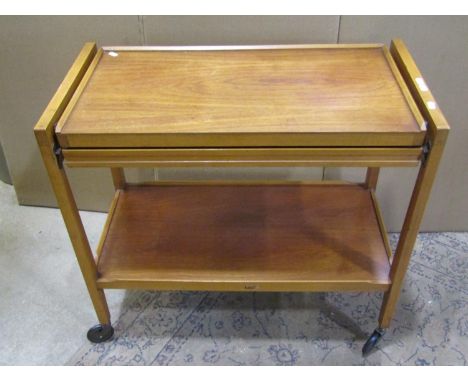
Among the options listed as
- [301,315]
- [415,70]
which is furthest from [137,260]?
[415,70]

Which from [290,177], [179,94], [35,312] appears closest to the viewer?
[179,94]

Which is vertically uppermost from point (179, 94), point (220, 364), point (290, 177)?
point (179, 94)

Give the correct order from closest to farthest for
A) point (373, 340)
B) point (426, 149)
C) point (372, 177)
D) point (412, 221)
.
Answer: point (426, 149) → point (412, 221) → point (373, 340) → point (372, 177)

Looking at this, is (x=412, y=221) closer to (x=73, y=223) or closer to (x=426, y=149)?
(x=426, y=149)

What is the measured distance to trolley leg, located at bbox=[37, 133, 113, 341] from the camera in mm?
791

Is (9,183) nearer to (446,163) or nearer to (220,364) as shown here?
(220,364)

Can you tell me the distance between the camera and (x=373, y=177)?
1.22 meters

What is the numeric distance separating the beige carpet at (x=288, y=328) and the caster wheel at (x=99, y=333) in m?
0.02

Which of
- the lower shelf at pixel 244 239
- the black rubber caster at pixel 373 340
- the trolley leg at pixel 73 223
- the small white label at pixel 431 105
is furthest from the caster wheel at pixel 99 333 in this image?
the small white label at pixel 431 105

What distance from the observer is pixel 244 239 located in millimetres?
1137

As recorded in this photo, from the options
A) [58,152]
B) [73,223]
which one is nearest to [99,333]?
[73,223]

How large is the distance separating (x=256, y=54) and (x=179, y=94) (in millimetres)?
236

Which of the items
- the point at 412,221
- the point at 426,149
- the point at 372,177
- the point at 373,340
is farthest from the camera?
the point at 372,177

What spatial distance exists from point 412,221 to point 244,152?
0.36 m
